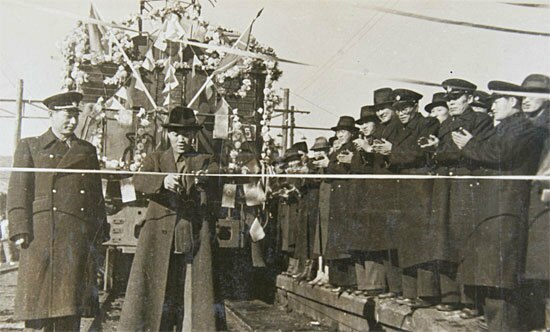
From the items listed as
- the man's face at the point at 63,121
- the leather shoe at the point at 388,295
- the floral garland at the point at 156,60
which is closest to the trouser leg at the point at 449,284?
the leather shoe at the point at 388,295

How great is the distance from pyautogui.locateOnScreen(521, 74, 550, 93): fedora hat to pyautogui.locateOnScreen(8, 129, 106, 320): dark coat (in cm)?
290

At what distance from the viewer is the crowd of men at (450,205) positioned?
3531 millimetres

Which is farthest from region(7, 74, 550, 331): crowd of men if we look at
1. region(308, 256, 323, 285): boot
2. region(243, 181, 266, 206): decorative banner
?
region(243, 181, 266, 206): decorative banner

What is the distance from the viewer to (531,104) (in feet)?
11.8

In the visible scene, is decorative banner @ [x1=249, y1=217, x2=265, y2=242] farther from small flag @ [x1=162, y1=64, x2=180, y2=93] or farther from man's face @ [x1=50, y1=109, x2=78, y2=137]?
man's face @ [x1=50, y1=109, x2=78, y2=137]

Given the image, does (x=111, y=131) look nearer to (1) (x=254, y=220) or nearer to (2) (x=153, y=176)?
(1) (x=254, y=220)

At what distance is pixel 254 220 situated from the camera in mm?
6887

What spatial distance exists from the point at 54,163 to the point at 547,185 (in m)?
3.12

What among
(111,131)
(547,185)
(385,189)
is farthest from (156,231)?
(111,131)

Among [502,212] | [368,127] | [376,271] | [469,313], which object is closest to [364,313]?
[376,271]

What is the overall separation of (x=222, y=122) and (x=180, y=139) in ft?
11.3

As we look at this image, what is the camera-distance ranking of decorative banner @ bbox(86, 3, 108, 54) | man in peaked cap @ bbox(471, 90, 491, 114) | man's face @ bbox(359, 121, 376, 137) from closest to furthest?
man in peaked cap @ bbox(471, 90, 491, 114), man's face @ bbox(359, 121, 376, 137), decorative banner @ bbox(86, 3, 108, 54)

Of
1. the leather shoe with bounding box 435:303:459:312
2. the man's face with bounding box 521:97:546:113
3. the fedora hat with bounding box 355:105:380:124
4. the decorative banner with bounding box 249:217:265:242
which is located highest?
the fedora hat with bounding box 355:105:380:124

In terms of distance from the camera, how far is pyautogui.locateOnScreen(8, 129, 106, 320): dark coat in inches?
159
